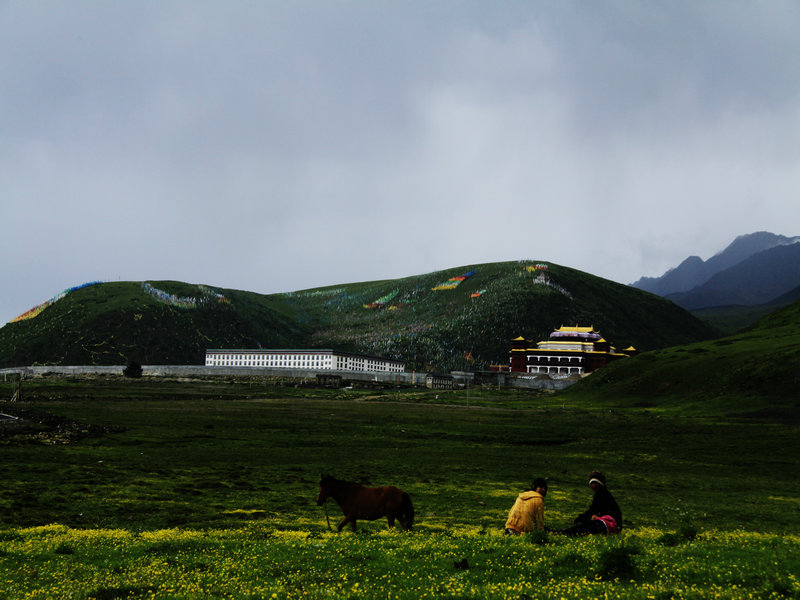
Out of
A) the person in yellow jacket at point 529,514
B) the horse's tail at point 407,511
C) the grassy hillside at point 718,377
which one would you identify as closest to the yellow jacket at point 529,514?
the person in yellow jacket at point 529,514

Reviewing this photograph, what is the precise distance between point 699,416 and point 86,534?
294 feet

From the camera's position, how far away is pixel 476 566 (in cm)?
1572

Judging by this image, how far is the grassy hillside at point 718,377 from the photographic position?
95750 mm

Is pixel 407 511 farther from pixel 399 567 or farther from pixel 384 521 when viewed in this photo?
pixel 384 521

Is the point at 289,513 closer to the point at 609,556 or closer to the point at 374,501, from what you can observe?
the point at 374,501

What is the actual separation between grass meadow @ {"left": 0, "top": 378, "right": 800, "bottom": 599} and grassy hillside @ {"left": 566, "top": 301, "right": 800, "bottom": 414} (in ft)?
40.8

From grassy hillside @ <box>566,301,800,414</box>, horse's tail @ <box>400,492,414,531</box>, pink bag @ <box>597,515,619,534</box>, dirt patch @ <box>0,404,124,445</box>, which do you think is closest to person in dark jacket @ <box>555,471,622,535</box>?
pink bag @ <box>597,515,619,534</box>

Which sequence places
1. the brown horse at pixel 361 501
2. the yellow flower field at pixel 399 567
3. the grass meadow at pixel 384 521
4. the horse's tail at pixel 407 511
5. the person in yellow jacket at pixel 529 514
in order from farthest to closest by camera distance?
the horse's tail at pixel 407 511, the brown horse at pixel 361 501, the person in yellow jacket at pixel 529 514, the grass meadow at pixel 384 521, the yellow flower field at pixel 399 567

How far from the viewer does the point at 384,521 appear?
29.0 metres

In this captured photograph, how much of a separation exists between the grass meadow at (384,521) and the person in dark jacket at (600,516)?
3.82 feet

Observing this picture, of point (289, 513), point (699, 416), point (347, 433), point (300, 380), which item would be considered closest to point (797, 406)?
point (699, 416)

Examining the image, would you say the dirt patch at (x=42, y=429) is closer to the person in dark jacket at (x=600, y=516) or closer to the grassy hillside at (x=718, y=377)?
the person in dark jacket at (x=600, y=516)

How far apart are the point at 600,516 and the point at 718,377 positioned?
107989 mm

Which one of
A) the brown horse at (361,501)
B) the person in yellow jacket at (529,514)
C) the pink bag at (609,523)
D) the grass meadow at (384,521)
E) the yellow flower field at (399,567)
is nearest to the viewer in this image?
the yellow flower field at (399,567)
